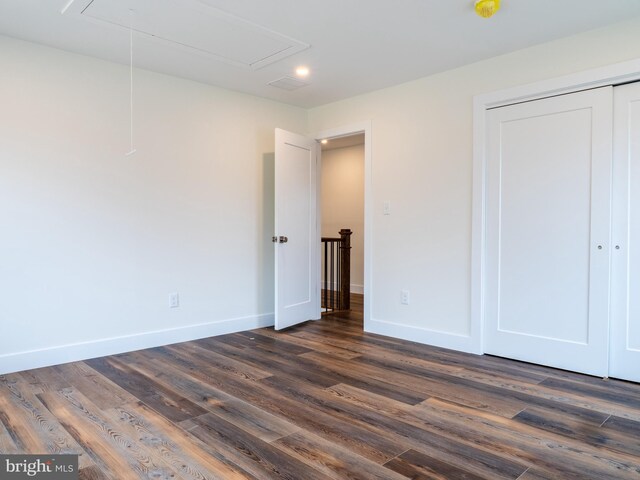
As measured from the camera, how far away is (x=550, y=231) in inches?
122

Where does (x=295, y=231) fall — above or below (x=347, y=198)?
below

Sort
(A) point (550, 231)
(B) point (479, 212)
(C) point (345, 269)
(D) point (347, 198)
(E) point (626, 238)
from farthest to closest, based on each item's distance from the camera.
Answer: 1. (D) point (347, 198)
2. (C) point (345, 269)
3. (B) point (479, 212)
4. (A) point (550, 231)
5. (E) point (626, 238)

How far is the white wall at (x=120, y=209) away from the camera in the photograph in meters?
3.00

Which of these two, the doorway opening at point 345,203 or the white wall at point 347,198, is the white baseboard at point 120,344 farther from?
the white wall at point 347,198

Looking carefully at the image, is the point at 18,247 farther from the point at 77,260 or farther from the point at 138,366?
the point at 138,366

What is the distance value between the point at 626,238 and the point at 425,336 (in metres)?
1.66

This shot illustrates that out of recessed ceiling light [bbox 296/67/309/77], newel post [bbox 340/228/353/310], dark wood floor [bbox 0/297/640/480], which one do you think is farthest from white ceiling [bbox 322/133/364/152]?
dark wood floor [bbox 0/297/640/480]

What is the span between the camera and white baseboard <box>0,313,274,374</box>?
299cm

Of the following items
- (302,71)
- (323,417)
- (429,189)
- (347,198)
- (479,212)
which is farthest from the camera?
(347,198)

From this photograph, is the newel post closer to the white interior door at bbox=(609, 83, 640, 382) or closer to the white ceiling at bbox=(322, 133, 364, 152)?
the white ceiling at bbox=(322, 133, 364, 152)

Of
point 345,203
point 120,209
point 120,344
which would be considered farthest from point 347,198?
point 120,344

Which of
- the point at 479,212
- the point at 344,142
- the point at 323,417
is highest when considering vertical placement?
the point at 344,142

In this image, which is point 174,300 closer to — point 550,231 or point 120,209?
point 120,209

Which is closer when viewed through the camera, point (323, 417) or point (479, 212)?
point (323, 417)
